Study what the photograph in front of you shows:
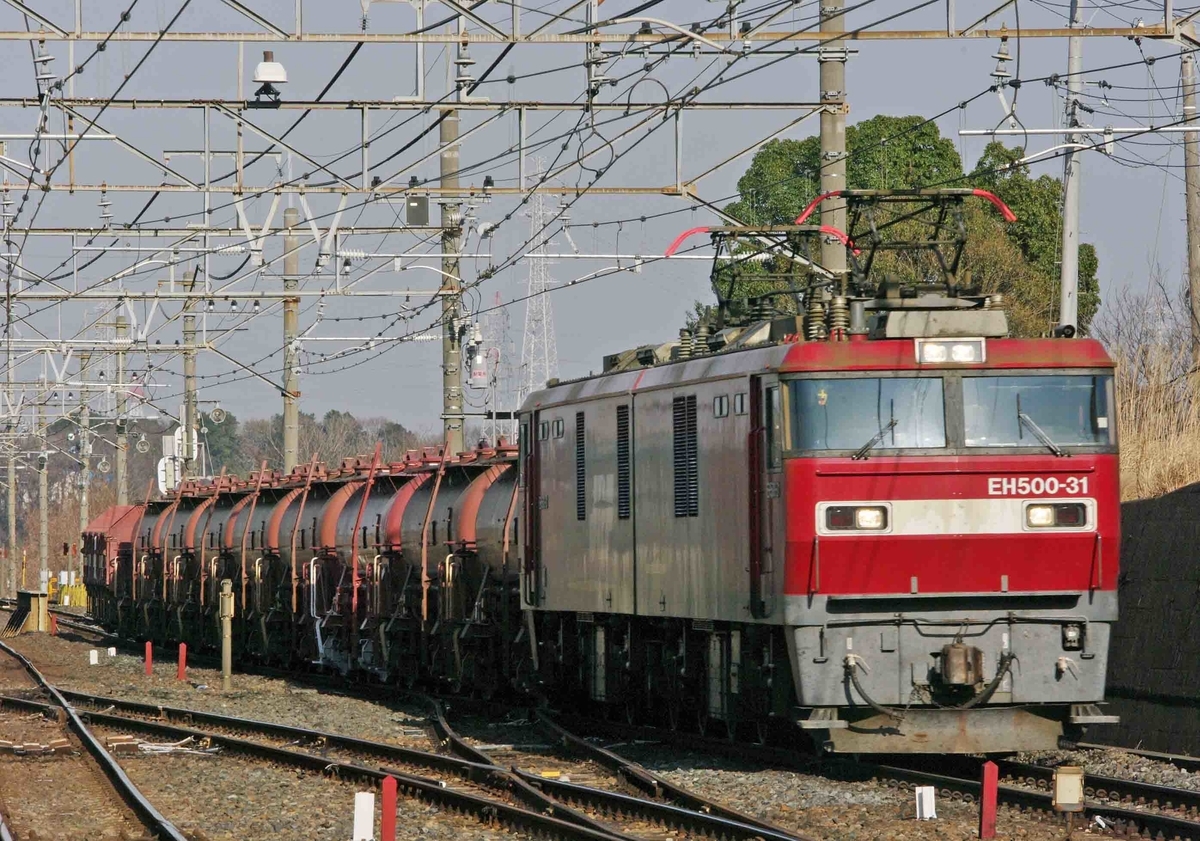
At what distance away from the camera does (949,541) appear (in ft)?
47.2

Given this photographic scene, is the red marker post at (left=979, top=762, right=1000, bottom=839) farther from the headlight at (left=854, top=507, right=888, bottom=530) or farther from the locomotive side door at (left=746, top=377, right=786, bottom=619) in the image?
the locomotive side door at (left=746, top=377, right=786, bottom=619)

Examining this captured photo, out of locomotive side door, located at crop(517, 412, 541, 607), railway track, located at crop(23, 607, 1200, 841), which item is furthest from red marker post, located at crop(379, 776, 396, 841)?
locomotive side door, located at crop(517, 412, 541, 607)

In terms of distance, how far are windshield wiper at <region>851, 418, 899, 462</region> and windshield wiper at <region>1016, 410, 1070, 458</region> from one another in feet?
3.05

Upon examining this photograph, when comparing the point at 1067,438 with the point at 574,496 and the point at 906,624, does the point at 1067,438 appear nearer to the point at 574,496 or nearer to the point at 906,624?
the point at 906,624

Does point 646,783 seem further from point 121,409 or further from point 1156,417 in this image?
point 121,409

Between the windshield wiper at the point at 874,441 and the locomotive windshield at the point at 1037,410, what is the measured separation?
1.80 feet

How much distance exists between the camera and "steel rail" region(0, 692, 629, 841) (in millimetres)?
13234

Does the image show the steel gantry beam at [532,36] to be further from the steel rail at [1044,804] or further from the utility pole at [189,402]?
the utility pole at [189,402]

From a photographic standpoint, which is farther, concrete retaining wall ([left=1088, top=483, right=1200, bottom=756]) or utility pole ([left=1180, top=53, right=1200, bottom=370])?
utility pole ([left=1180, top=53, right=1200, bottom=370])

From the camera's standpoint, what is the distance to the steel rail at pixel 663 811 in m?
11.9

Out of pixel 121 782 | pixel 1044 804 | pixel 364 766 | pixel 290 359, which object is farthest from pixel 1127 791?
pixel 290 359

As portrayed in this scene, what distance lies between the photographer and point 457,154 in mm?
28547

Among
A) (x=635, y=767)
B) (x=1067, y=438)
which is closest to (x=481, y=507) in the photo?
(x=635, y=767)

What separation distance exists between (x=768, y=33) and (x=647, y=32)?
4.05ft
